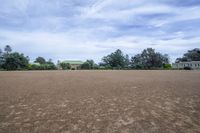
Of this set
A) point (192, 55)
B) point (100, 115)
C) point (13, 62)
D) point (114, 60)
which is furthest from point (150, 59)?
point (100, 115)

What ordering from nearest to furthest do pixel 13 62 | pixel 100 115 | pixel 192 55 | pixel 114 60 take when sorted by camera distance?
pixel 100 115 → pixel 13 62 → pixel 114 60 → pixel 192 55

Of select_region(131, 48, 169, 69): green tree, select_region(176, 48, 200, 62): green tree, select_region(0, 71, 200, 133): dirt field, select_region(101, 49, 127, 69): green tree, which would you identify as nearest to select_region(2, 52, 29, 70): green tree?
select_region(101, 49, 127, 69): green tree

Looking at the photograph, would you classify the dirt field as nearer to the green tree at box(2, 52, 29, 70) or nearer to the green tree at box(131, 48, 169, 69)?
the green tree at box(2, 52, 29, 70)

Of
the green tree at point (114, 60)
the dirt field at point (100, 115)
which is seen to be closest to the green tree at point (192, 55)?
the green tree at point (114, 60)

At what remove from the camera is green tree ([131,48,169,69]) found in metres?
78.7

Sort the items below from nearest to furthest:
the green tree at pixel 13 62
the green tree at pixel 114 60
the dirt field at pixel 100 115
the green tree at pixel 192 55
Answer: the dirt field at pixel 100 115
the green tree at pixel 13 62
the green tree at pixel 114 60
the green tree at pixel 192 55

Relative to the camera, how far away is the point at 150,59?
79.2 m

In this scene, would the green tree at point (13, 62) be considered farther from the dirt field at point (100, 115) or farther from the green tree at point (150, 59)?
the dirt field at point (100, 115)

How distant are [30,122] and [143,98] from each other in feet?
17.3

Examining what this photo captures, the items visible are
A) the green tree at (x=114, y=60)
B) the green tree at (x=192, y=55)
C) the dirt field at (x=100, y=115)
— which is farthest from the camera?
the green tree at (x=192, y=55)

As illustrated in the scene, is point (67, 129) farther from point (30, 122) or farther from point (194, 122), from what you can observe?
point (194, 122)

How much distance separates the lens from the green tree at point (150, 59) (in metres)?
78.7

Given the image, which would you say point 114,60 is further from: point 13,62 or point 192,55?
point 192,55

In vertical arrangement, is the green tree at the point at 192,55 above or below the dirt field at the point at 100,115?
above
